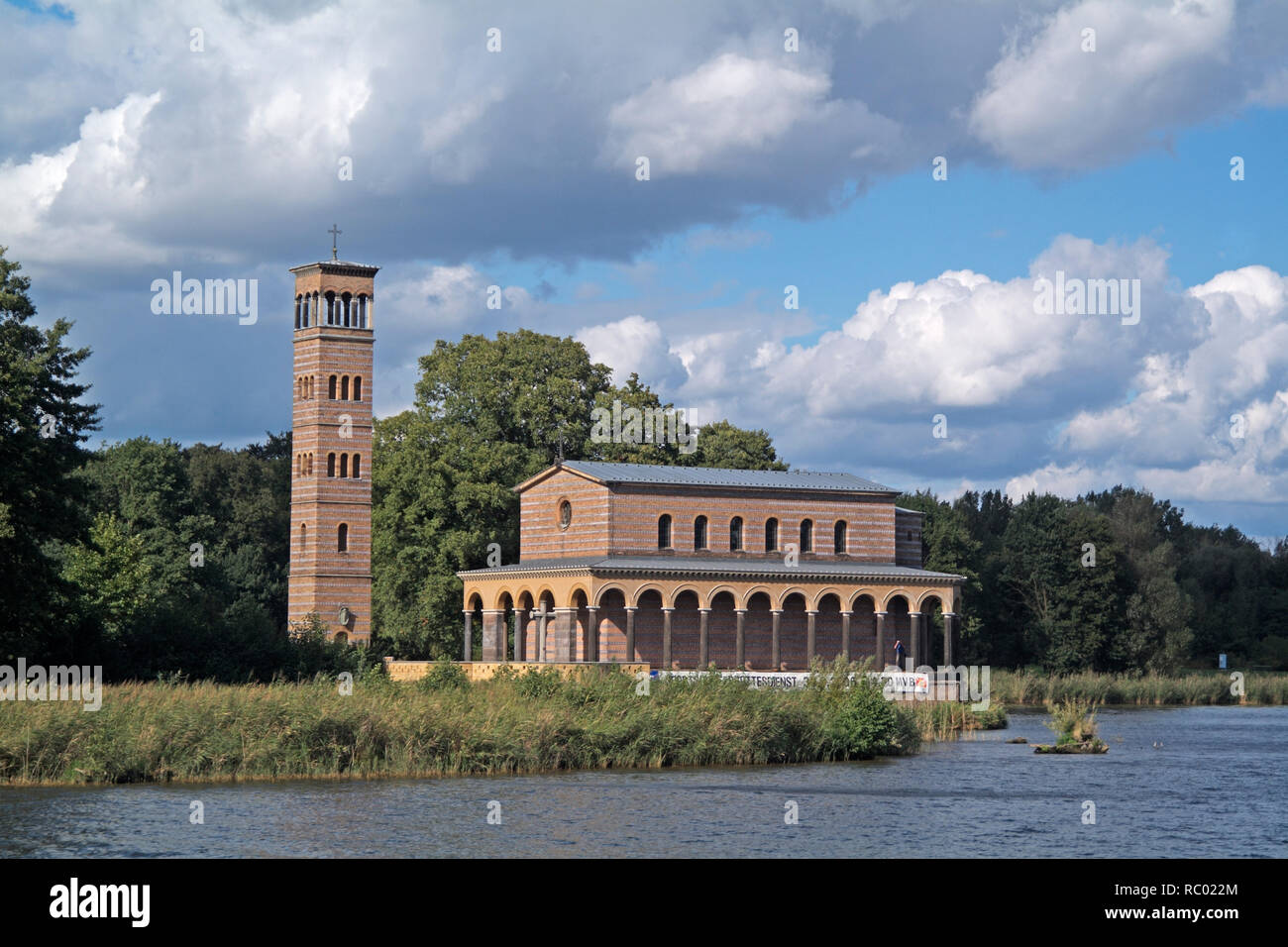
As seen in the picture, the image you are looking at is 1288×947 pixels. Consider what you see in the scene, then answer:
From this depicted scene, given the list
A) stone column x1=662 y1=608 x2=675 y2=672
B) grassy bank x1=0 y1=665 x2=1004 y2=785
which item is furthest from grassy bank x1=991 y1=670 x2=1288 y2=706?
grassy bank x1=0 y1=665 x2=1004 y2=785

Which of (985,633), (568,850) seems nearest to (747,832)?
(568,850)

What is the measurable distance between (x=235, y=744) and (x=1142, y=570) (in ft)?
203

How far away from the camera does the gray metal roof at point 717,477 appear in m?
64.0

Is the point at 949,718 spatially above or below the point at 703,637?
below

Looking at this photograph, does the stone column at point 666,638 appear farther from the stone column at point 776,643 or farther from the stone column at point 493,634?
the stone column at point 493,634

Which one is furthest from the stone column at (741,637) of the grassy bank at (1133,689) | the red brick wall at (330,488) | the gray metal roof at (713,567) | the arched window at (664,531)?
the red brick wall at (330,488)

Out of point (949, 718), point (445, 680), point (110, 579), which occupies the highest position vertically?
point (110, 579)

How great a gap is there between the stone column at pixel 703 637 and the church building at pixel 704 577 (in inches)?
2.9

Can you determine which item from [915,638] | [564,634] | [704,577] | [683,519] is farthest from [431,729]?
[915,638]

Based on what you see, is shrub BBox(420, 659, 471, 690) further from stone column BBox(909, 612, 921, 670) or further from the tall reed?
stone column BBox(909, 612, 921, 670)

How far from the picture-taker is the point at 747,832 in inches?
1079

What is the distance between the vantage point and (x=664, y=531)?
64062 millimetres

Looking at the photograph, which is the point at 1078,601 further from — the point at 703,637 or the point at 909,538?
the point at 703,637

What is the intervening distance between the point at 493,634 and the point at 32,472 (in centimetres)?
2991
